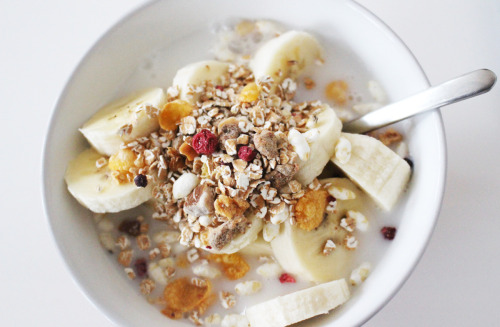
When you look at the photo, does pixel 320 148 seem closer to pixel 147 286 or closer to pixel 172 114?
pixel 172 114

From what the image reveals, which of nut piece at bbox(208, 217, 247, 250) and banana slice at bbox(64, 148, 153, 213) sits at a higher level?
banana slice at bbox(64, 148, 153, 213)

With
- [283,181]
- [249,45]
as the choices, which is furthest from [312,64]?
[283,181]

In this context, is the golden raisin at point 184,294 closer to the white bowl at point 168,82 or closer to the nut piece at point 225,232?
the white bowl at point 168,82

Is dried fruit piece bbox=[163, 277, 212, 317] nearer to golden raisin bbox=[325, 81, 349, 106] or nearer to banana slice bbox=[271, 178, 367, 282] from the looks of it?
banana slice bbox=[271, 178, 367, 282]

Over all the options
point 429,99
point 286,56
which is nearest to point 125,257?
point 286,56

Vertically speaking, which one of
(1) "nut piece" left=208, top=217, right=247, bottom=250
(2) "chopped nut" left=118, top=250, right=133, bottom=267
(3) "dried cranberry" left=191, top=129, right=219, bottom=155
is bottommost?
(2) "chopped nut" left=118, top=250, right=133, bottom=267

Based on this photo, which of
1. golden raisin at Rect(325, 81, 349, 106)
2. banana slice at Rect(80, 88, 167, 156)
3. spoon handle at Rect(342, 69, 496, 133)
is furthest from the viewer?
golden raisin at Rect(325, 81, 349, 106)

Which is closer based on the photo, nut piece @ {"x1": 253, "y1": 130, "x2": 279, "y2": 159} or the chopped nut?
nut piece @ {"x1": 253, "y1": 130, "x2": 279, "y2": 159}

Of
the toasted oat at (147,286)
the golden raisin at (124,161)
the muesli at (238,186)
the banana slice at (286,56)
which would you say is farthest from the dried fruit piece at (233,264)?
the banana slice at (286,56)

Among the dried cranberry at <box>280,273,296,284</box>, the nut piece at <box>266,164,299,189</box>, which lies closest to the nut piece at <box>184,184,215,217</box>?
the nut piece at <box>266,164,299,189</box>
